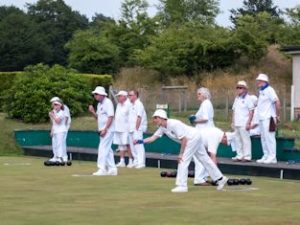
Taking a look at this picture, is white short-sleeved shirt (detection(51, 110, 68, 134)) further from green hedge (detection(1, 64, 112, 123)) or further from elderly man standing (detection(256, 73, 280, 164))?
green hedge (detection(1, 64, 112, 123))

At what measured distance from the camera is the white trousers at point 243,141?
17172 millimetres

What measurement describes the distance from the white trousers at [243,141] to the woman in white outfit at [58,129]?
173 inches

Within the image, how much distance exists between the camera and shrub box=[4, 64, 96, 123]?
28.0 meters

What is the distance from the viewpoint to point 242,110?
674 inches

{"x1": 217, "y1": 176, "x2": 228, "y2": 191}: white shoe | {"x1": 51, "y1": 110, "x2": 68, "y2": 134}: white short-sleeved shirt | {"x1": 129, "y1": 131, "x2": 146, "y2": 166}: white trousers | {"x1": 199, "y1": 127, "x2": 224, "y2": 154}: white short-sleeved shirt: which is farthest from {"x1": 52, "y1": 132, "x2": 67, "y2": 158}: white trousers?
{"x1": 217, "y1": 176, "x2": 228, "y2": 191}: white shoe

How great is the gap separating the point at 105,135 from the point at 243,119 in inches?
116

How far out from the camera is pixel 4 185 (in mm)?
14078

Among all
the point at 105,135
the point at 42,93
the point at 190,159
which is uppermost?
the point at 42,93

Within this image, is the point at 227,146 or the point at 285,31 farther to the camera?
the point at 285,31

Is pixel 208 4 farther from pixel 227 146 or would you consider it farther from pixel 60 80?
pixel 227 146

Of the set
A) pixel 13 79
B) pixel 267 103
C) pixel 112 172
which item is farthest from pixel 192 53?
pixel 112 172

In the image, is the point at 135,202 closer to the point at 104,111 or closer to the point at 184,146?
the point at 184,146

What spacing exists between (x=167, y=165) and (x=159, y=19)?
39872mm

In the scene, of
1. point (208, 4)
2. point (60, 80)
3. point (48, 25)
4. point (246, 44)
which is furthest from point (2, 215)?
point (48, 25)
